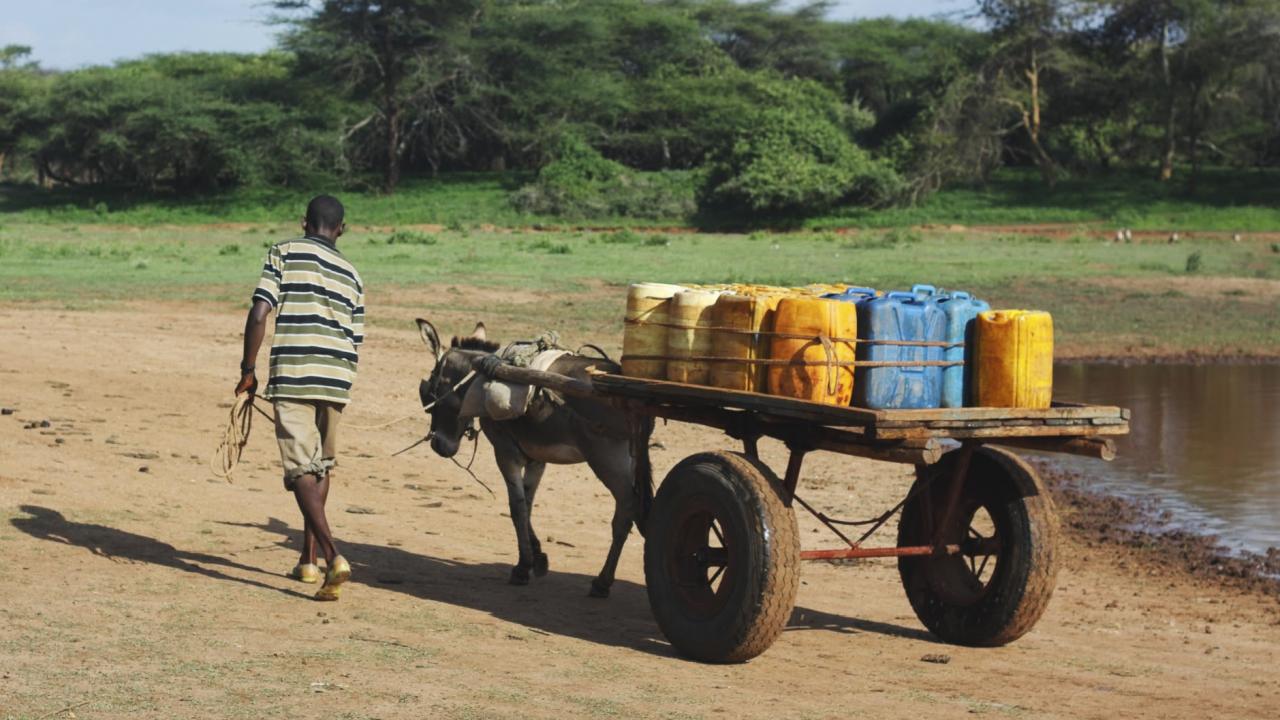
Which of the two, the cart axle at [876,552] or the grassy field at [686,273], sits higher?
the grassy field at [686,273]

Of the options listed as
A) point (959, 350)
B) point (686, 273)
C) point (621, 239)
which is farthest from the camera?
point (621, 239)

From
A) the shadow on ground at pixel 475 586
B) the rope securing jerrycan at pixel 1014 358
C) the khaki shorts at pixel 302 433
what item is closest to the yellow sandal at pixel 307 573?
the shadow on ground at pixel 475 586

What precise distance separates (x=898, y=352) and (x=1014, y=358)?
48cm

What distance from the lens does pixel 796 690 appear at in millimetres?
5766

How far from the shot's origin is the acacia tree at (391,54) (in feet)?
159

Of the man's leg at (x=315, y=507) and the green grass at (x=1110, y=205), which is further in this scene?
the green grass at (x=1110, y=205)

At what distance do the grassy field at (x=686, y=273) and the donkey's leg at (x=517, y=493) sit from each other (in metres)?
10.7

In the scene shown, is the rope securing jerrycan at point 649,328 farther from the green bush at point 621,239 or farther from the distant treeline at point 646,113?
the distant treeline at point 646,113

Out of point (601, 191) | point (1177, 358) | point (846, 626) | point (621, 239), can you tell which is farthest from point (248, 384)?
point (601, 191)

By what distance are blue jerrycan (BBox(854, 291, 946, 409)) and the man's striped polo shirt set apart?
2344 millimetres

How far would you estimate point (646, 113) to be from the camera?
5334 cm

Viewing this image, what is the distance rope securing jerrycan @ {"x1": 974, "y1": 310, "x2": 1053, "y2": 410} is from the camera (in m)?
5.98

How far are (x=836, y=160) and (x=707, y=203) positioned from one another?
4.20m

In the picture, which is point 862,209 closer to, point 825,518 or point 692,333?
point 825,518
